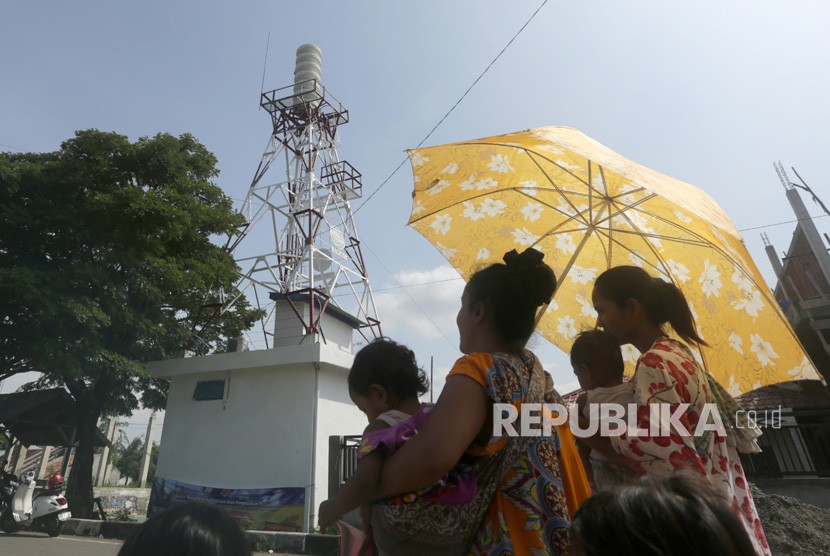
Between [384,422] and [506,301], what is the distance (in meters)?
0.47

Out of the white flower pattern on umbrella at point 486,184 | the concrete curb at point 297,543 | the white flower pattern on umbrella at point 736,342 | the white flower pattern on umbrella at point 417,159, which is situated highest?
the white flower pattern on umbrella at point 417,159

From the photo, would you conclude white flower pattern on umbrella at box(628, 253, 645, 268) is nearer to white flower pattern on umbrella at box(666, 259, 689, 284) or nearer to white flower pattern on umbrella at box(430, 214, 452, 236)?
white flower pattern on umbrella at box(666, 259, 689, 284)

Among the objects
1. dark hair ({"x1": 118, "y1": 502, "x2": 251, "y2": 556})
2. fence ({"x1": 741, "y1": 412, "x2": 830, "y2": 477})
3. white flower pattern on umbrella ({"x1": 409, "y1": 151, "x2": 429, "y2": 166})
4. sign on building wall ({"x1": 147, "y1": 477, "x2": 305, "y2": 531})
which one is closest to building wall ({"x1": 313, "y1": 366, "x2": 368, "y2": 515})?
sign on building wall ({"x1": 147, "y1": 477, "x2": 305, "y2": 531})

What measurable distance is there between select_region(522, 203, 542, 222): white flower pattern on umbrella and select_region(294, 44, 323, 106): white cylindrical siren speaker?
605 inches

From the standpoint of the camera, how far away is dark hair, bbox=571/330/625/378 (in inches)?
81.0

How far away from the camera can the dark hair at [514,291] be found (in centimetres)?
136

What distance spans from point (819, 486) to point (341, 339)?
10.8 meters

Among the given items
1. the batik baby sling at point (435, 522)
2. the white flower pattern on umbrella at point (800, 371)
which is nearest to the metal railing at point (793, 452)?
the white flower pattern on umbrella at point (800, 371)

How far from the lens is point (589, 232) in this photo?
3.12m

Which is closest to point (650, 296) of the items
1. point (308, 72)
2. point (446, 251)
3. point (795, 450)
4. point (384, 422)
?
point (384, 422)

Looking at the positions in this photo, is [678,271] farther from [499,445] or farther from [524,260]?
[499,445]

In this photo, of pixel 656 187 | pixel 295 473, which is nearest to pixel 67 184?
Result: pixel 295 473

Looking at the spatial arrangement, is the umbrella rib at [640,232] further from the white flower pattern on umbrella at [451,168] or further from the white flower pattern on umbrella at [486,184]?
the white flower pattern on umbrella at [451,168]

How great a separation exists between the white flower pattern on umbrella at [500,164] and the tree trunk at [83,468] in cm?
1297
